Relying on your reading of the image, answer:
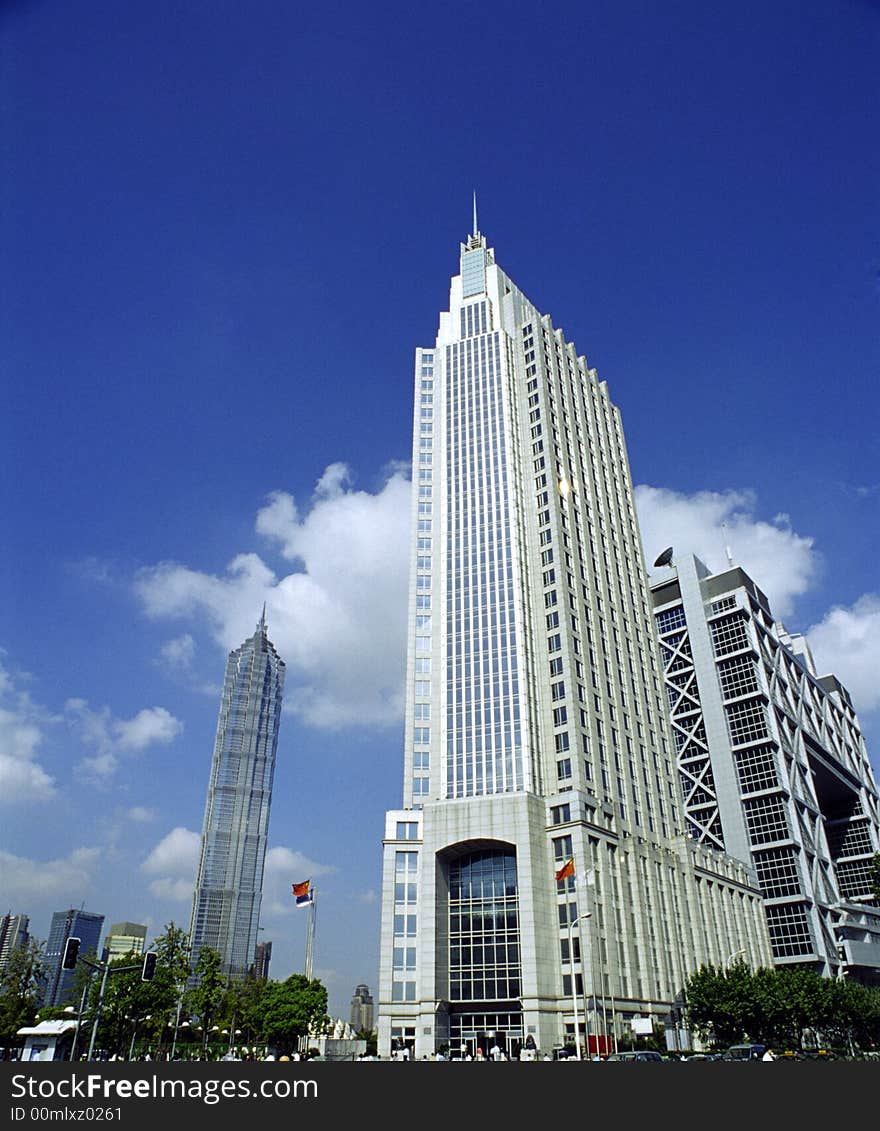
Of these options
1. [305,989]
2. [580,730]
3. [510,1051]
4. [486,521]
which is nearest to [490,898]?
[510,1051]

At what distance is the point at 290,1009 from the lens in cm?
8825

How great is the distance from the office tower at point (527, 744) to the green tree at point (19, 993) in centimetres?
3475

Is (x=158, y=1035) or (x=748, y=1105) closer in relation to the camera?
(x=748, y=1105)

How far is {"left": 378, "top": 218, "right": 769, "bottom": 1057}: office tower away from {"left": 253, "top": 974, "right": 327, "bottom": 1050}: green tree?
1972cm

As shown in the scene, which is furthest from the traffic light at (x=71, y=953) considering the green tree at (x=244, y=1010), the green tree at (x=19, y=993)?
the green tree at (x=244, y=1010)

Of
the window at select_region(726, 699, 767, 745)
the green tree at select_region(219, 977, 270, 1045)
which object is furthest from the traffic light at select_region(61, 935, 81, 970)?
the window at select_region(726, 699, 767, 745)

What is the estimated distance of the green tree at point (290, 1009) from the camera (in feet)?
288

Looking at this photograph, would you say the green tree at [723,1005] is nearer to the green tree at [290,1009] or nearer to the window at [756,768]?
the green tree at [290,1009]

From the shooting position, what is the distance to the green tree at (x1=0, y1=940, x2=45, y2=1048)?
2905 inches

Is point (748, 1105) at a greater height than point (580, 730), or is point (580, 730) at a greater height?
point (580, 730)

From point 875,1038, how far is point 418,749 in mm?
59363

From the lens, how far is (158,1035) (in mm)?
77125

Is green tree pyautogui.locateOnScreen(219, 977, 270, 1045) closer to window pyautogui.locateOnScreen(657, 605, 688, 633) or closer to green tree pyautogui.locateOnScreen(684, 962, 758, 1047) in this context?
green tree pyautogui.locateOnScreen(684, 962, 758, 1047)

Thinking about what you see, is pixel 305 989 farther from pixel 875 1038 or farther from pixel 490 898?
pixel 875 1038
